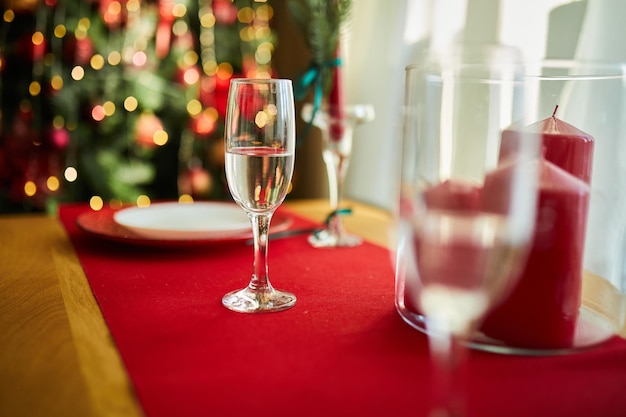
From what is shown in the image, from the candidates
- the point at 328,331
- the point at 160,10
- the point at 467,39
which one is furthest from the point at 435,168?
the point at 160,10

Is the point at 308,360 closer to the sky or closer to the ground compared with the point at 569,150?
closer to the ground

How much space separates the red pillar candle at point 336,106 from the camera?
4.02 ft

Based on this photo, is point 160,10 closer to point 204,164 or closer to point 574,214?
point 204,164

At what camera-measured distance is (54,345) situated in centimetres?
65

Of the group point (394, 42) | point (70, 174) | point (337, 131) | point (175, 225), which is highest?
point (394, 42)

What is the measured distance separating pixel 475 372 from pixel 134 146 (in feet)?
7.41

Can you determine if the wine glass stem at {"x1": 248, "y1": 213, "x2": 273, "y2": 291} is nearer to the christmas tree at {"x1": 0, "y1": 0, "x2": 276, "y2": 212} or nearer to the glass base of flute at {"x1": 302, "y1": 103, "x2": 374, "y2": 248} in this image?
the glass base of flute at {"x1": 302, "y1": 103, "x2": 374, "y2": 248}

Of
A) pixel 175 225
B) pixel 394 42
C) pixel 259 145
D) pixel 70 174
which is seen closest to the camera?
pixel 259 145

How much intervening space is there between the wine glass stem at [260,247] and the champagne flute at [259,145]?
0.01 metres

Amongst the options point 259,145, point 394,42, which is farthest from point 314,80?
point 394,42

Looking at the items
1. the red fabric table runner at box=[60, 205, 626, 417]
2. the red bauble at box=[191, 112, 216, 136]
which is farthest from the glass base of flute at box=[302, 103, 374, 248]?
the red bauble at box=[191, 112, 216, 136]

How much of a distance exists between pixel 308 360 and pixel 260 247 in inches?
8.2

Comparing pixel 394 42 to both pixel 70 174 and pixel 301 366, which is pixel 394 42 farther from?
pixel 301 366

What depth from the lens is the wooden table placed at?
53 centimetres
